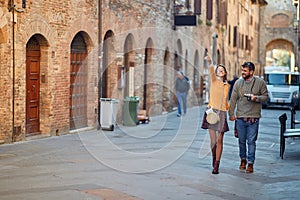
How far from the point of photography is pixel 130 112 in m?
18.3

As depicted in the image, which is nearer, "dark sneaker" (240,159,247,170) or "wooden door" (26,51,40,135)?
"dark sneaker" (240,159,247,170)

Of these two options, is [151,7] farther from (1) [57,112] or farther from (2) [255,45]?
(2) [255,45]

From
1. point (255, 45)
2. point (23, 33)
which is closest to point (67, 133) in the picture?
point (23, 33)

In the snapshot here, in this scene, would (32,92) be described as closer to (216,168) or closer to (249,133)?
(216,168)

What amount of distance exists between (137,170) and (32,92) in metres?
5.21

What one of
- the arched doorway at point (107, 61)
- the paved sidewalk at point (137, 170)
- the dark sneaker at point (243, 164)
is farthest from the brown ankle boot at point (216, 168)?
the arched doorway at point (107, 61)

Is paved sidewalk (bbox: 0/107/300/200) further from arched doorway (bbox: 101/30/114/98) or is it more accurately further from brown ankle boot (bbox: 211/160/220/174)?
arched doorway (bbox: 101/30/114/98)

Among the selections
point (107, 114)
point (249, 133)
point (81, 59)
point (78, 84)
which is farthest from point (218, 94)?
point (81, 59)

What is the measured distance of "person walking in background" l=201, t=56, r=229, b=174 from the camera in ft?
33.2

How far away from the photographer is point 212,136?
1019 cm

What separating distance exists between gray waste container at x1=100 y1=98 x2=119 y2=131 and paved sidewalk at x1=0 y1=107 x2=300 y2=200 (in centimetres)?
79

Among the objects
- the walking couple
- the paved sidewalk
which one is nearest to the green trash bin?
the paved sidewalk

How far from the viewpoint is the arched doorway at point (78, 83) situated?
16.3 meters

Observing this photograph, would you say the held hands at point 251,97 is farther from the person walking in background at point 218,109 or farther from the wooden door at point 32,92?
the wooden door at point 32,92
